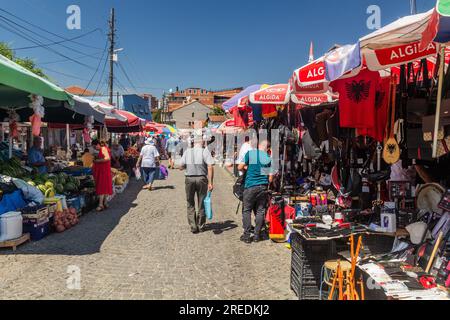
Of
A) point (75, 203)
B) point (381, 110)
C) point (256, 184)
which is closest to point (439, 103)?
point (381, 110)

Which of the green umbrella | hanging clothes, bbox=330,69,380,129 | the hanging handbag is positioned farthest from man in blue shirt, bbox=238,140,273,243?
the green umbrella

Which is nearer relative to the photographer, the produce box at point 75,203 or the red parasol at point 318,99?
the red parasol at point 318,99

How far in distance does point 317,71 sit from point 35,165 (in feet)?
25.7

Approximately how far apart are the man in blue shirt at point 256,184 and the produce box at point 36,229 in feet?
12.4

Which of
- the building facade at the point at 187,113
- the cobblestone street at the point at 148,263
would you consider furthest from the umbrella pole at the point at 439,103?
the building facade at the point at 187,113

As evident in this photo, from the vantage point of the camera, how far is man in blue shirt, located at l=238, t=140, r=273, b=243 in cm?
621

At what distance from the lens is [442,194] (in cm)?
384

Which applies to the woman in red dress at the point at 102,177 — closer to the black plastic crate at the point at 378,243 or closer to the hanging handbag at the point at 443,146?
the black plastic crate at the point at 378,243

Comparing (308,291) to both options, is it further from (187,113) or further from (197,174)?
(187,113)

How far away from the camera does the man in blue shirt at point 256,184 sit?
Answer: 621 centimetres

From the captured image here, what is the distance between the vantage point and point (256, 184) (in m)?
6.22

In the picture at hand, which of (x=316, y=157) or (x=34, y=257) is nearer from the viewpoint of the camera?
(x=34, y=257)

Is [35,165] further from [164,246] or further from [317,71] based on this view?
[317,71]

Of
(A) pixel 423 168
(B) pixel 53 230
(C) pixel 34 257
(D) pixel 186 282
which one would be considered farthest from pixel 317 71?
(B) pixel 53 230
